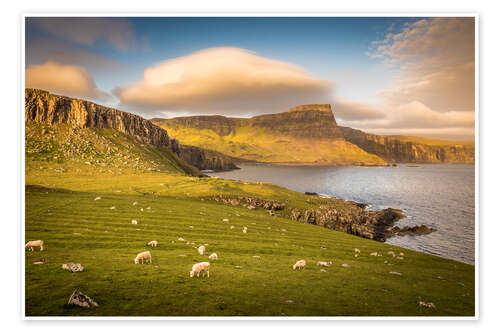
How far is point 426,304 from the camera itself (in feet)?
35.5

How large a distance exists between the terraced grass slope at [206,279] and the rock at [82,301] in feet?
0.59

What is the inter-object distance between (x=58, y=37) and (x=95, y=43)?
6.68 feet

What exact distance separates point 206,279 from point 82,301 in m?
4.61

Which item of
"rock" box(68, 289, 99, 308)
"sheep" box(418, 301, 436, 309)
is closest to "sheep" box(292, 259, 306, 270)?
"sheep" box(418, 301, 436, 309)

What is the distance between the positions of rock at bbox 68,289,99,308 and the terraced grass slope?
0.59 feet

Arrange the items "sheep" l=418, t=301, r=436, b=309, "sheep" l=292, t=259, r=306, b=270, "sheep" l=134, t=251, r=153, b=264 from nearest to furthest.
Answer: "sheep" l=418, t=301, r=436, b=309 → "sheep" l=134, t=251, r=153, b=264 → "sheep" l=292, t=259, r=306, b=270

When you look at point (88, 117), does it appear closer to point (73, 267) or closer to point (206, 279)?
point (73, 267)

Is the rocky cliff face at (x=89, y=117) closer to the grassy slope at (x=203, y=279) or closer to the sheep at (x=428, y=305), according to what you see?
the grassy slope at (x=203, y=279)

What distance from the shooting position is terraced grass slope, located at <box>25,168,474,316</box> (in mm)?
8914

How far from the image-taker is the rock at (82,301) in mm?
7883

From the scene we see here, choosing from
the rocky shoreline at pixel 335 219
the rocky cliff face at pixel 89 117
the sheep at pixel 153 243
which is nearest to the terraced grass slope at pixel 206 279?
the sheep at pixel 153 243

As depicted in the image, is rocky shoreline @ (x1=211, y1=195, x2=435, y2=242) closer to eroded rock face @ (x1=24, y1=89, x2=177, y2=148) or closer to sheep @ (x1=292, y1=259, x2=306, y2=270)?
sheep @ (x1=292, y1=259, x2=306, y2=270)

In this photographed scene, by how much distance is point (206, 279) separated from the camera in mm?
10758
